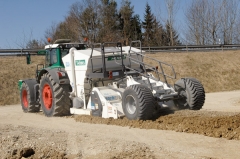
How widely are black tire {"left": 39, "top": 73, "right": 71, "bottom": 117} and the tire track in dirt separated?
209cm

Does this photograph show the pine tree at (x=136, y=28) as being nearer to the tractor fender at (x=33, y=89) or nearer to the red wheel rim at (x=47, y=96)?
the tractor fender at (x=33, y=89)

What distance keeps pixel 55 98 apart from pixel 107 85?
1.87m

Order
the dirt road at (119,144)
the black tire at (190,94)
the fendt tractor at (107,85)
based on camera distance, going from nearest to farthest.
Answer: the dirt road at (119,144) → the fendt tractor at (107,85) → the black tire at (190,94)

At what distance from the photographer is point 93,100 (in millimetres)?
11219

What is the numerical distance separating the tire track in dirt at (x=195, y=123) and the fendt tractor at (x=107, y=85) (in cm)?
30

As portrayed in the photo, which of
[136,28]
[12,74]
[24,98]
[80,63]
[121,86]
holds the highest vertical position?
[136,28]

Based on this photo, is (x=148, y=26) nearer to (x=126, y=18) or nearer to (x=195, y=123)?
(x=126, y=18)

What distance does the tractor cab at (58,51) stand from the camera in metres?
13.1

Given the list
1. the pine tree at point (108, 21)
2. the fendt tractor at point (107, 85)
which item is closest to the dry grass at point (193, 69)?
the fendt tractor at point (107, 85)

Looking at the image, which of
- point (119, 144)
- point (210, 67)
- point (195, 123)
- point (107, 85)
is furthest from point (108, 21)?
point (119, 144)

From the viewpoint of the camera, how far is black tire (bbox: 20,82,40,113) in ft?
47.5


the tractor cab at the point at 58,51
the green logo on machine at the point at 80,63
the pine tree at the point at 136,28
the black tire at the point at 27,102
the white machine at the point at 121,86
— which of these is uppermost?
the pine tree at the point at 136,28

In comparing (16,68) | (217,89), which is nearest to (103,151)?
(16,68)

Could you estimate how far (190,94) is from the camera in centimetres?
1051
